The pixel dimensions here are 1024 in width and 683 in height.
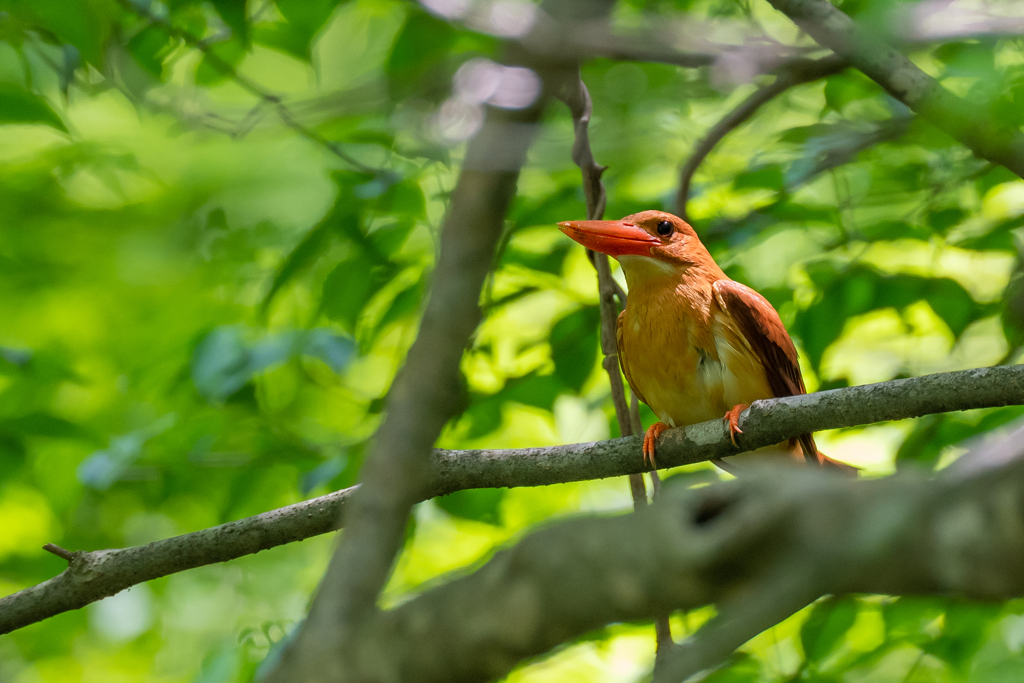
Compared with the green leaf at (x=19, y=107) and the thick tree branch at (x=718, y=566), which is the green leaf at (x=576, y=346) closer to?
the green leaf at (x=19, y=107)

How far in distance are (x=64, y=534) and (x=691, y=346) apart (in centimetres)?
331

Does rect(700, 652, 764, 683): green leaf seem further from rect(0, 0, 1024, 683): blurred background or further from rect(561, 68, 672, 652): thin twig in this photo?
rect(561, 68, 672, 652): thin twig

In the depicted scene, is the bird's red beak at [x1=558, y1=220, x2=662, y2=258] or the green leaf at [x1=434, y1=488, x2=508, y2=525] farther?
the green leaf at [x1=434, y1=488, x2=508, y2=525]

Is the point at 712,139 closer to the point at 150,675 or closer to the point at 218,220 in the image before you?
the point at 218,220

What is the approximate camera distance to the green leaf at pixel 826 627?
2797 millimetres

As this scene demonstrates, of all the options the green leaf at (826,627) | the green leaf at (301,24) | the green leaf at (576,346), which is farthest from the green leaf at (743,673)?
the green leaf at (301,24)

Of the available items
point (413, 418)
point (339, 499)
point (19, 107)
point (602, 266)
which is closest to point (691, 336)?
point (602, 266)

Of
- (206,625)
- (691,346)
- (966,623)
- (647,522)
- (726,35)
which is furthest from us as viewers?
A: (206,625)

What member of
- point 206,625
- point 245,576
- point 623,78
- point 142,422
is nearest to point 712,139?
point 623,78

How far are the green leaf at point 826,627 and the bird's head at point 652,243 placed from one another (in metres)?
1.51

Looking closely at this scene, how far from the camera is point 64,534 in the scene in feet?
13.9

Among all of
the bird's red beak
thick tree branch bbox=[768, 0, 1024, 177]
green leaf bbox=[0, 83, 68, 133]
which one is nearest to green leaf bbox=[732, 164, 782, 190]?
the bird's red beak

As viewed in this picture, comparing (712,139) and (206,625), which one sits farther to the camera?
(206,625)

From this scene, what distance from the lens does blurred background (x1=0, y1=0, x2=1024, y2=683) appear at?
8.43ft
